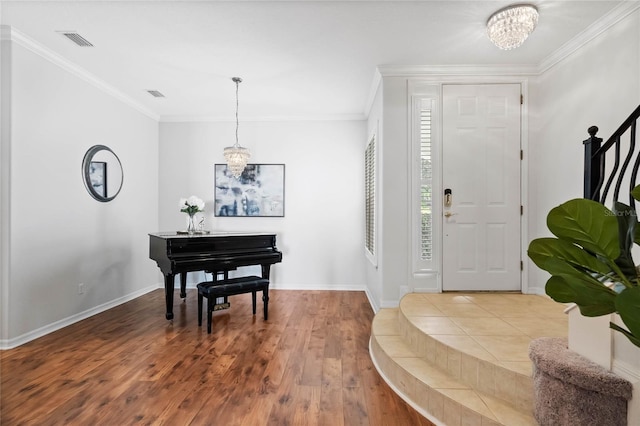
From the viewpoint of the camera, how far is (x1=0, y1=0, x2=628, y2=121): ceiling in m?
2.46

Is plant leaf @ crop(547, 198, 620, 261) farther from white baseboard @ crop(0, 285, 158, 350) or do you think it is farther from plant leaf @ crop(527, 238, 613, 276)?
white baseboard @ crop(0, 285, 158, 350)

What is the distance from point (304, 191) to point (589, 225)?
171 inches

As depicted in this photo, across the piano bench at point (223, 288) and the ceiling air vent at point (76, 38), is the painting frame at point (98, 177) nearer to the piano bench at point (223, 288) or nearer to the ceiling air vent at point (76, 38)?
the ceiling air vent at point (76, 38)

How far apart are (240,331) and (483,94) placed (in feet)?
11.9

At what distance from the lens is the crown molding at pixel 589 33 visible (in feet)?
7.83

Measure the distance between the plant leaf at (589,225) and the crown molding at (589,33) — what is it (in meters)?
2.59

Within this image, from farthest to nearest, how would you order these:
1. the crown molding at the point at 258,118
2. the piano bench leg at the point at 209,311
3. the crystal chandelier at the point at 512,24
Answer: the crown molding at the point at 258,118 < the piano bench leg at the point at 209,311 < the crystal chandelier at the point at 512,24

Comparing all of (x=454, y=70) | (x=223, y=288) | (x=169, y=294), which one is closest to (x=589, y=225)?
(x=454, y=70)

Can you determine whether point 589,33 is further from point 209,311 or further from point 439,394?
point 209,311

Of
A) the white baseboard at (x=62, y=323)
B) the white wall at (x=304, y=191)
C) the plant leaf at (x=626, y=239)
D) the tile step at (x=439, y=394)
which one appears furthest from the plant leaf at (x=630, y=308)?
the white wall at (x=304, y=191)

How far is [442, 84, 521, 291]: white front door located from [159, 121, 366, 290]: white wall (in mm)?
1775

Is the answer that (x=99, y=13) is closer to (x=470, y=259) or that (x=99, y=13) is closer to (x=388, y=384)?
(x=388, y=384)

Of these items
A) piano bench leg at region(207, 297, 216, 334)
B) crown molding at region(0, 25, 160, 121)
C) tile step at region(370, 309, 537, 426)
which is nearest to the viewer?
tile step at region(370, 309, 537, 426)

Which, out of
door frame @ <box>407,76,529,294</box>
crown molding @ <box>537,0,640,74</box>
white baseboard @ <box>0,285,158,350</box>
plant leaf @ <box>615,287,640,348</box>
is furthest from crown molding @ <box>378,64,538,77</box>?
white baseboard @ <box>0,285,158,350</box>
